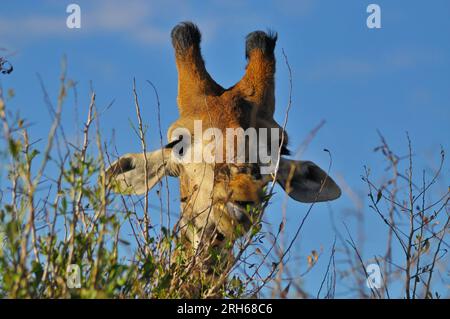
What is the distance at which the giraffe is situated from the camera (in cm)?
690

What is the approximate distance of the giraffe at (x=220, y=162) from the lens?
6902mm

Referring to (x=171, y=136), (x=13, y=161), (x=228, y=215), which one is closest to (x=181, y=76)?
(x=171, y=136)

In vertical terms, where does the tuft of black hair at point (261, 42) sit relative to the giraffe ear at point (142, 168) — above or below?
above

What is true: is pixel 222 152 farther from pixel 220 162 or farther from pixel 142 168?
pixel 142 168

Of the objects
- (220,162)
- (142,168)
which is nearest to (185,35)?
(142,168)

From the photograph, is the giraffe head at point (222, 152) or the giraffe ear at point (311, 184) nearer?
the giraffe head at point (222, 152)

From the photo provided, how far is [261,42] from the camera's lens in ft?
29.9

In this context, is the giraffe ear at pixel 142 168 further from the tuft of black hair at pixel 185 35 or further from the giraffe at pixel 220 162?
the tuft of black hair at pixel 185 35

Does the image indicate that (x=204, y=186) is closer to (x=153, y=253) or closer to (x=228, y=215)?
(x=228, y=215)

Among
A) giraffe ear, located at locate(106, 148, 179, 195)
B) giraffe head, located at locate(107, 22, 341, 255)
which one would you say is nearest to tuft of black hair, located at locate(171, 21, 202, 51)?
giraffe head, located at locate(107, 22, 341, 255)

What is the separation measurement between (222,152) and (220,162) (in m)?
0.13

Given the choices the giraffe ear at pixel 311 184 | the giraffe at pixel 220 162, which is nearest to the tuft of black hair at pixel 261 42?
the giraffe at pixel 220 162

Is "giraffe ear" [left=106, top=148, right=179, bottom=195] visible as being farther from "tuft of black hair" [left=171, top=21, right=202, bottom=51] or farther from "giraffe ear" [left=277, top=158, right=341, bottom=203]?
"tuft of black hair" [left=171, top=21, right=202, bottom=51]
